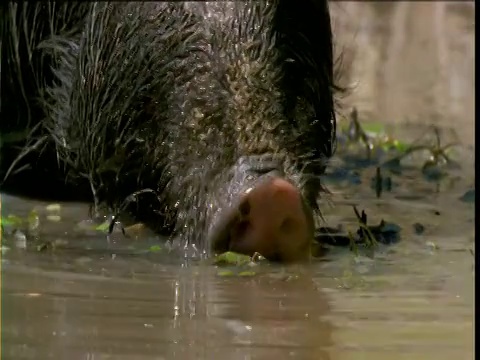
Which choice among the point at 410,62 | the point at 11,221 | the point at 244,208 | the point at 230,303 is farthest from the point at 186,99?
the point at 410,62

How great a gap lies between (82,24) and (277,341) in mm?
1796

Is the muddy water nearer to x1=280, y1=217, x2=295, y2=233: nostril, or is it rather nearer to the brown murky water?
the brown murky water

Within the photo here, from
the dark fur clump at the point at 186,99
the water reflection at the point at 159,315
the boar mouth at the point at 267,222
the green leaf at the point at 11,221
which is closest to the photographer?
the water reflection at the point at 159,315

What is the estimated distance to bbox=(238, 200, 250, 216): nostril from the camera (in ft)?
8.57

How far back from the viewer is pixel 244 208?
Answer: 8.62 ft

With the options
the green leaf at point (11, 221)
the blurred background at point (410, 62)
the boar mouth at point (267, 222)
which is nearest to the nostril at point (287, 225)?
the boar mouth at point (267, 222)

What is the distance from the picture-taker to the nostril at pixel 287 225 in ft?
8.59

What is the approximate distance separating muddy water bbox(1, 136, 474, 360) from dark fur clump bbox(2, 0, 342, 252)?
184 millimetres

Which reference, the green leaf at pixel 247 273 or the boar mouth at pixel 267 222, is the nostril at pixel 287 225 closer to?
the boar mouth at pixel 267 222

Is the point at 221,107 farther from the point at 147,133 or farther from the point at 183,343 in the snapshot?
the point at 183,343

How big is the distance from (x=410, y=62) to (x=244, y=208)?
6.18 meters

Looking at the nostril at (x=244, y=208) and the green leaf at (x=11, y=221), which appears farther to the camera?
the green leaf at (x=11, y=221)

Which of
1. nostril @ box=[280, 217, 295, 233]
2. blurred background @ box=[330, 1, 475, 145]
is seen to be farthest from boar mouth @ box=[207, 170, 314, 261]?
blurred background @ box=[330, 1, 475, 145]

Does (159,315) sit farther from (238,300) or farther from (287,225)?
(287,225)
